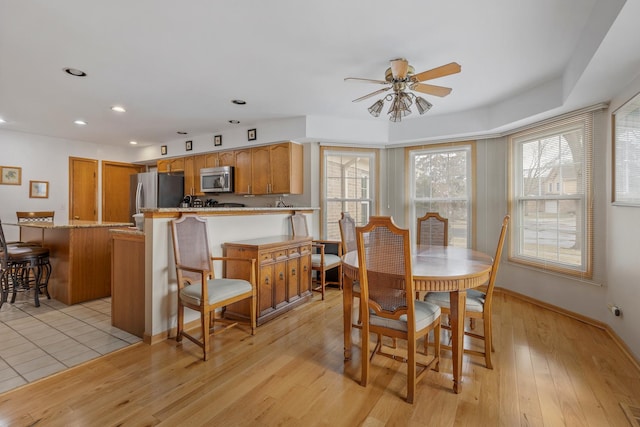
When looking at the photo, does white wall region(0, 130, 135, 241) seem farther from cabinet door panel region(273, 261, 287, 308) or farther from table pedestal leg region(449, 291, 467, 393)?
table pedestal leg region(449, 291, 467, 393)

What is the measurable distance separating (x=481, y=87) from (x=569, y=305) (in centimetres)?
258

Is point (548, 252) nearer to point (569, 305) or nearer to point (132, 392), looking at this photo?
point (569, 305)

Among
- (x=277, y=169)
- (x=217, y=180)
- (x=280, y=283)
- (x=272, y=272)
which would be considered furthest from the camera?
(x=217, y=180)

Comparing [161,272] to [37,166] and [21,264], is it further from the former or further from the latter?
[37,166]

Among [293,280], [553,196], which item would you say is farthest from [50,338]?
[553,196]

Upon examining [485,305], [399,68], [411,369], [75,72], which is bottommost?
[411,369]

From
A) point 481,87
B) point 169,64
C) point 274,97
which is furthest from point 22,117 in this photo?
point 481,87

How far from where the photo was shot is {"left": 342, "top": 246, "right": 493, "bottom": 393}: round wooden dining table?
1817 millimetres

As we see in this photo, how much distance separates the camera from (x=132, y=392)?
6.16 ft

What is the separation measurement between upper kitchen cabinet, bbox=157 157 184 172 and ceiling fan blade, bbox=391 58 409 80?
4.71m

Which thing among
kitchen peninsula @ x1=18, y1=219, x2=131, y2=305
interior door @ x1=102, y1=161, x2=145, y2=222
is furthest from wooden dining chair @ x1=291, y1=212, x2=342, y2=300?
interior door @ x1=102, y1=161, x2=145, y2=222

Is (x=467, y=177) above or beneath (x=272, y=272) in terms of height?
above

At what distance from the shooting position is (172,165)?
6.04 metres

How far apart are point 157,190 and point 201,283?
3.87 meters
